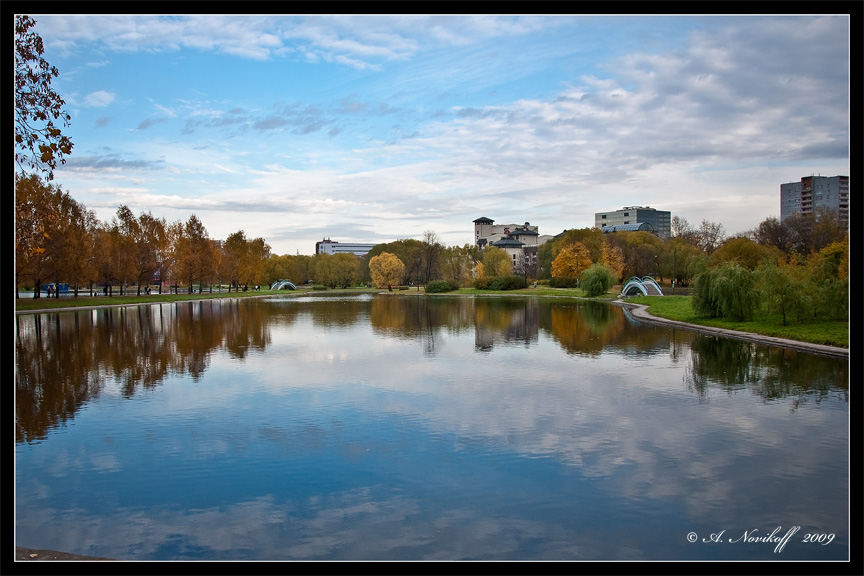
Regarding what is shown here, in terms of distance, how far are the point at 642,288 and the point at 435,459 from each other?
156 ft

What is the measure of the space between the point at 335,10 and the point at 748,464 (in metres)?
7.84

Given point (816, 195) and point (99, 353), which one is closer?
point (99, 353)

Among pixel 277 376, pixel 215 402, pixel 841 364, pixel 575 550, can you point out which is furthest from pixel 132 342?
pixel 841 364

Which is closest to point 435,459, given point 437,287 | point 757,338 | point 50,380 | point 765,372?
point 765,372

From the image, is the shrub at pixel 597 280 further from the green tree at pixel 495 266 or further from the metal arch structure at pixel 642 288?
the green tree at pixel 495 266

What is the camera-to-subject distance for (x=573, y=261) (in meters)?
69.9

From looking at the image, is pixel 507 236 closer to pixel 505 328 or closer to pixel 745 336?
pixel 505 328

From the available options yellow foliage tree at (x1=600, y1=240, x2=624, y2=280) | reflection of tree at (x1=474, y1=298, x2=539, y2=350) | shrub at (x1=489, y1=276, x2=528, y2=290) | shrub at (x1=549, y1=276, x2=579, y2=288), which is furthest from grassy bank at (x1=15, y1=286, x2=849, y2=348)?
shrub at (x1=489, y1=276, x2=528, y2=290)

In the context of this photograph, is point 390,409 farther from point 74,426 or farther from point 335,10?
point 335,10

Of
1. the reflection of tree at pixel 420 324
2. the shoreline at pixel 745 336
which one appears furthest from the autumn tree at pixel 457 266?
the shoreline at pixel 745 336

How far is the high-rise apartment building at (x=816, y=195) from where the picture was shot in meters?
75.9

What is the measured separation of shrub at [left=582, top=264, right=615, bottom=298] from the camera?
5253 cm

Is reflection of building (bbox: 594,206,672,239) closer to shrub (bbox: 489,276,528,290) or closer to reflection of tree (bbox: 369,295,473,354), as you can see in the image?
shrub (bbox: 489,276,528,290)

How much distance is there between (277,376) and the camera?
15141 millimetres
